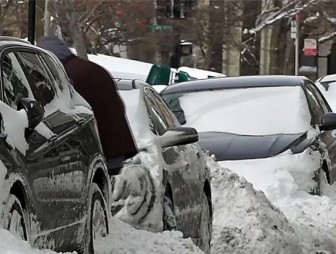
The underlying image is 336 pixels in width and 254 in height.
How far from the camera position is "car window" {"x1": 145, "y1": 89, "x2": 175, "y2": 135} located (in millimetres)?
8664

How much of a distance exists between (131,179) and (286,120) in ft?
15.5

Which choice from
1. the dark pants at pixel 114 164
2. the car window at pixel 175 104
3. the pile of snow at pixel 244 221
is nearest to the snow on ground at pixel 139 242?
the dark pants at pixel 114 164

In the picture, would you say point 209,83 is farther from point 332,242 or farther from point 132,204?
point 132,204

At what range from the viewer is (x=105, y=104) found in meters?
8.28

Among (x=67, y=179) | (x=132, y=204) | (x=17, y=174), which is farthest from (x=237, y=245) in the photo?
(x=17, y=174)

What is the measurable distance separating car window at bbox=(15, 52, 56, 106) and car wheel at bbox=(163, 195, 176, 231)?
5.26ft

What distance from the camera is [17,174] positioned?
5262 mm

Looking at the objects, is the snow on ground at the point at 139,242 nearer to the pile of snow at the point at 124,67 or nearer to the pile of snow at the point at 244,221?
the pile of snow at the point at 244,221

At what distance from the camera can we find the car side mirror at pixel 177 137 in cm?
834

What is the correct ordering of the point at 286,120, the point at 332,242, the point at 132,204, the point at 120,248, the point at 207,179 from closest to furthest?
the point at 120,248 < the point at 132,204 < the point at 207,179 < the point at 332,242 < the point at 286,120

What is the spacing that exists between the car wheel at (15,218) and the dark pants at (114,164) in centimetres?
252

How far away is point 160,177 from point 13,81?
2095mm

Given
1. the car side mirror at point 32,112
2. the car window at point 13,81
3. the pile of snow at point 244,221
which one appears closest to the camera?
the car side mirror at point 32,112

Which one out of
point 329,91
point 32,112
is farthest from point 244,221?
point 329,91
